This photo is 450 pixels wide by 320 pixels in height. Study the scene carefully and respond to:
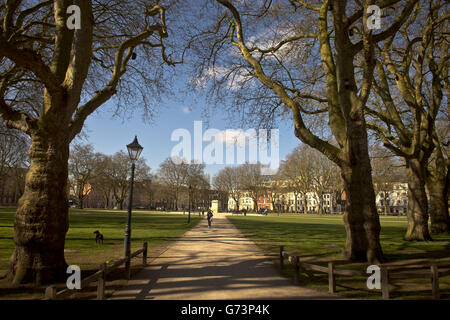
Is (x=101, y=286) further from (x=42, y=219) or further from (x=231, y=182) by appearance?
(x=231, y=182)

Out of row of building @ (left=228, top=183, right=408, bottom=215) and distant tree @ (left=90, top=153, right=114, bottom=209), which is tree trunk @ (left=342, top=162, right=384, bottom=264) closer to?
distant tree @ (left=90, top=153, right=114, bottom=209)

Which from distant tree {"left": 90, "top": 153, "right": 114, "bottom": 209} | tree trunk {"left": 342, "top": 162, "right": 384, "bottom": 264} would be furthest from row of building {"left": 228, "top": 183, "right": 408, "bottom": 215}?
tree trunk {"left": 342, "top": 162, "right": 384, "bottom": 264}

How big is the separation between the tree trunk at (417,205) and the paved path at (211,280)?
33.3ft

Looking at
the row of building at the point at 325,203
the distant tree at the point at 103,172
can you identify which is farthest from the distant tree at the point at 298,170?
the distant tree at the point at 103,172

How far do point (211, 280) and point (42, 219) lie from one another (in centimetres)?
421

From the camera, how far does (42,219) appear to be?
20.3 feet

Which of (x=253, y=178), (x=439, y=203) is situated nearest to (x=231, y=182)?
(x=253, y=178)

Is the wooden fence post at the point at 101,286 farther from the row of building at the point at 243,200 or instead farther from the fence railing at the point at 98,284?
the row of building at the point at 243,200

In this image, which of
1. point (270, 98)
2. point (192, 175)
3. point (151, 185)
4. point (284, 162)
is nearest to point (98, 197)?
point (151, 185)

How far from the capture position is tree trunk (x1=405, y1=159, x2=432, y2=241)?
14.8 metres

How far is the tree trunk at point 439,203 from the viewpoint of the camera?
1861cm

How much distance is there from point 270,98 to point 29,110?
14379 mm

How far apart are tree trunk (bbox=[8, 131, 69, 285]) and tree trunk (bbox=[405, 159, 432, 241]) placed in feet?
54.8

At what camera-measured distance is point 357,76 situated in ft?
55.3
